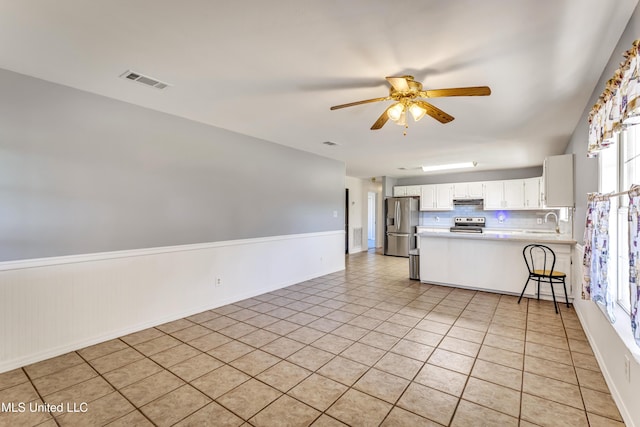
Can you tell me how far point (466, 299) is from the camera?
444cm

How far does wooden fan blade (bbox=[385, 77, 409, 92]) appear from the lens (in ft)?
7.27

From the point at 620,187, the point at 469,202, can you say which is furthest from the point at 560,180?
the point at 469,202

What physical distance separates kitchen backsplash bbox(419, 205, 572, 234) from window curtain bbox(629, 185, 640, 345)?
21.8 feet

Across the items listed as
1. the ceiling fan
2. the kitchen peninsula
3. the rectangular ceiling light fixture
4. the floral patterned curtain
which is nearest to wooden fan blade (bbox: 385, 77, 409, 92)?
the ceiling fan

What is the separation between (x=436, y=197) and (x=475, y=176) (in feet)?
3.70

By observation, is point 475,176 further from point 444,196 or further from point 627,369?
point 627,369

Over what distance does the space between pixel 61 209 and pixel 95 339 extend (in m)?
1.30

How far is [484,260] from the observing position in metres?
4.86

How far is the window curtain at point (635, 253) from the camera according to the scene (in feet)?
4.61

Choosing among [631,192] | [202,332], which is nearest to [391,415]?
[631,192]

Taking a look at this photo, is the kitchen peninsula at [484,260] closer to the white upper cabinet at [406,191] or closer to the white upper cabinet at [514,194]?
the white upper cabinet at [514,194]

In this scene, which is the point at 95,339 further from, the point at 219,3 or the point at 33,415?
the point at 219,3

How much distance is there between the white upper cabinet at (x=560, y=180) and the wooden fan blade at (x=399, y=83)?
3.14 meters

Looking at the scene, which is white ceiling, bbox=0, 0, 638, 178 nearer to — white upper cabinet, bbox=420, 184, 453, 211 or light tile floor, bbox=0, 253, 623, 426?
light tile floor, bbox=0, 253, 623, 426
